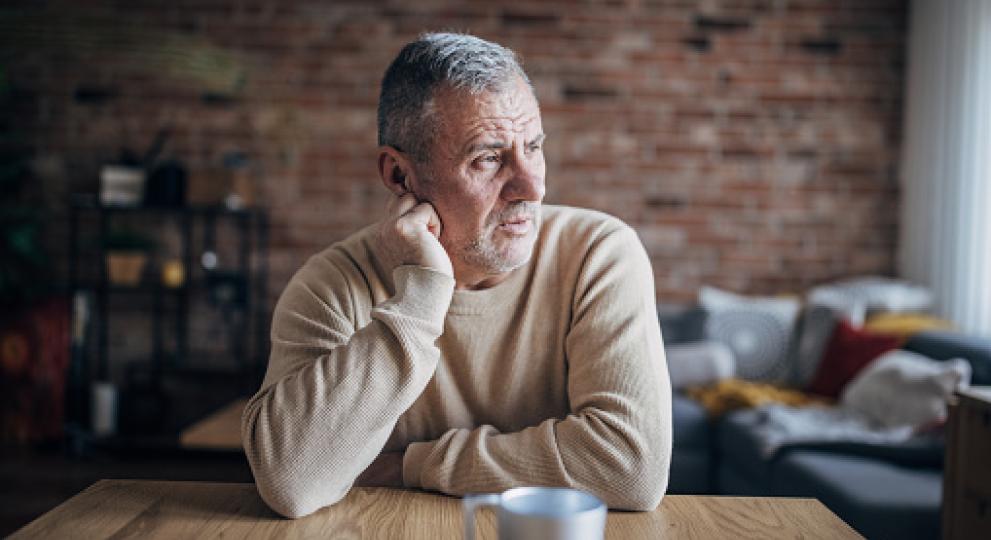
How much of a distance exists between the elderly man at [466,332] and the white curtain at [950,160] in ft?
9.32

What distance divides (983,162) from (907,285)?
2.41 feet

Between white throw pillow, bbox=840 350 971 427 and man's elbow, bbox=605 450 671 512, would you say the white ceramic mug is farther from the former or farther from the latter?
white throw pillow, bbox=840 350 971 427

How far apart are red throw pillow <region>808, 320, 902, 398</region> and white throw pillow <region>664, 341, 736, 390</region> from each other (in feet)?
1.27

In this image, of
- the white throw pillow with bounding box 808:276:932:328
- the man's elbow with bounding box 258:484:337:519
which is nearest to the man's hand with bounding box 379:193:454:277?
the man's elbow with bounding box 258:484:337:519

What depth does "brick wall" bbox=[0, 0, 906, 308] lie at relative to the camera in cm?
439

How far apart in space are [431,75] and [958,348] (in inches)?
93.9

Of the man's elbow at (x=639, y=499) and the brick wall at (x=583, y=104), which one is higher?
the brick wall at (x=583, y=104)

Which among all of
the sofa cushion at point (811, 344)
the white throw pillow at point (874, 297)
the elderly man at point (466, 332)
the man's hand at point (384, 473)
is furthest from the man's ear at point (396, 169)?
the white throw pillow at point (874, 297)

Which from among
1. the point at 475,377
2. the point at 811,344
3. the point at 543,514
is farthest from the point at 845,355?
the point at 543,514

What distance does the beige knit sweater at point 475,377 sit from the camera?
1.07 meters

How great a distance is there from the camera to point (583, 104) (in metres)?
4.41

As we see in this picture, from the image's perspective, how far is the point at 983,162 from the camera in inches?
143

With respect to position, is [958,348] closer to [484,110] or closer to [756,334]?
[756,334]

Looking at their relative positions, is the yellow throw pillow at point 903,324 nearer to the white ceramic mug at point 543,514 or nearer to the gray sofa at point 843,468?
the gray sofa at point 843,468
